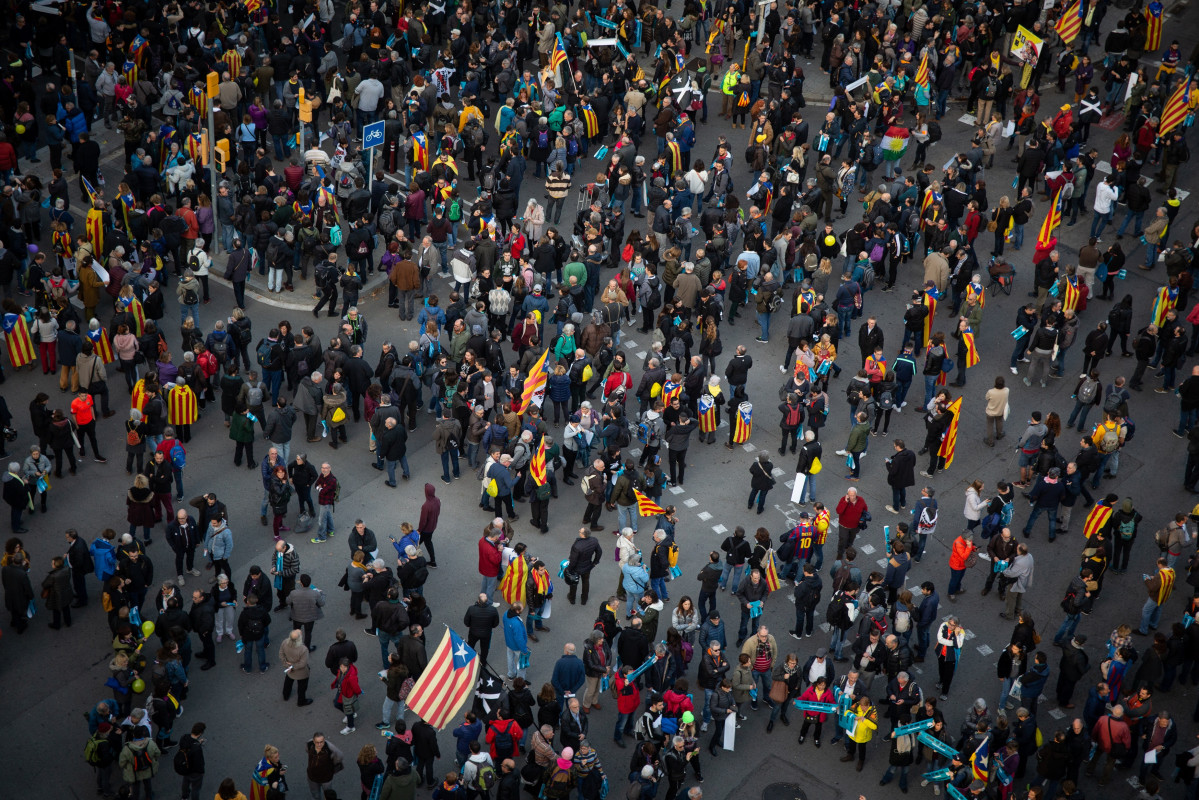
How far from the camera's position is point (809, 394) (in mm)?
25469

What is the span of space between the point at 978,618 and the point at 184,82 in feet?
73.2

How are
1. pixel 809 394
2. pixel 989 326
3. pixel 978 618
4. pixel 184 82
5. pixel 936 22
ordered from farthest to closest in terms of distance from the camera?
pixel 936 22
pixel 184 82
pixel 989 326
pixel 809 394
pixel 978 618

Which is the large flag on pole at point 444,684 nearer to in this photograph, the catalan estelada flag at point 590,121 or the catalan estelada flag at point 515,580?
the catalan estelada flag at point 515,580

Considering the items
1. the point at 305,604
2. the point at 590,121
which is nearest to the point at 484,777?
A: the point at 305,604

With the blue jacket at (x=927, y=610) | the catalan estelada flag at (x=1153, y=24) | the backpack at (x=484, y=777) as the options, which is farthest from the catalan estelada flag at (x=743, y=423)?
the catalan estelada flag at (x=1153, y=24)

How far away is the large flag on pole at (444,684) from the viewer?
1930cm

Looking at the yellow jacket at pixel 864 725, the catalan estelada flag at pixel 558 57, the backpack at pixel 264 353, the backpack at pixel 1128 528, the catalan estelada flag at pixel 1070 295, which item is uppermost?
the catalan estelada flag at pixel 558 57

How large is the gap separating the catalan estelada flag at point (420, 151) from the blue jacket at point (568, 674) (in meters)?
15.8

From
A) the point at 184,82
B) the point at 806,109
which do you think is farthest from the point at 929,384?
the point at 184,82

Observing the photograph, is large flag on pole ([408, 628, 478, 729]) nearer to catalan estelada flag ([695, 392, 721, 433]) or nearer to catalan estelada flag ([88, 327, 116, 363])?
catalan estelada flag ([695, 392, 721, 433])

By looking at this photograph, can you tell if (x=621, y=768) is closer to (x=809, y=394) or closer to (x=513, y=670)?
(x=513, y=670)

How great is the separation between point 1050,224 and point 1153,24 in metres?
11.8

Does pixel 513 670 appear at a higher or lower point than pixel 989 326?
lower

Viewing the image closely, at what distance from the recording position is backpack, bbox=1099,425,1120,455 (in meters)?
25.1
